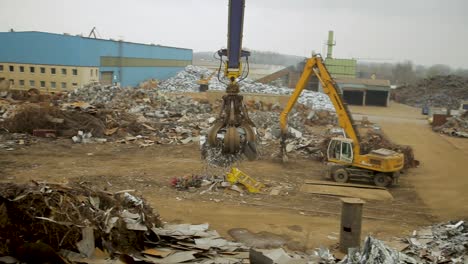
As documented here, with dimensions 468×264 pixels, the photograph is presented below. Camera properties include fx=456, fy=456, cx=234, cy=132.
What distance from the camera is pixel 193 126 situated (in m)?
22.2

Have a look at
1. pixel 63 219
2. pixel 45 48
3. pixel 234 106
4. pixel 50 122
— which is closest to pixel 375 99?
pixel 45 48

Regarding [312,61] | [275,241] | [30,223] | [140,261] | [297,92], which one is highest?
[312,61]

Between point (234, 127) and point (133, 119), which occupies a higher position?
point (234, 127)

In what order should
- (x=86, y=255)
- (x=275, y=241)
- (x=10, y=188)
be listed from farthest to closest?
(x=275, y=241) → (x=10, y=188) → (x=86, y=255)

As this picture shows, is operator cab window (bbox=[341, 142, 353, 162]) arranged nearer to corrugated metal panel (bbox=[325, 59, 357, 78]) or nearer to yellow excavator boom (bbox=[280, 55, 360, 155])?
yellow excavator boom (bbox=[280, 55, 360, 155])

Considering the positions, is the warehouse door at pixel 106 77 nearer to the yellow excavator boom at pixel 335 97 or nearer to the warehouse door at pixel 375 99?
the warehouse door at pixel 375 99

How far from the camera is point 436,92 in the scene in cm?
5122

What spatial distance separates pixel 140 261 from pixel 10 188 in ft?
7.11

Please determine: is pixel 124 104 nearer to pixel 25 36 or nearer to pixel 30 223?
pixel 25 36

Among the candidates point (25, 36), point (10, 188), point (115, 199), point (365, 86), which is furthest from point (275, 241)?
point (365, 86)

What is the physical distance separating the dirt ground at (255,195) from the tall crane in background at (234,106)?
6.50 feet

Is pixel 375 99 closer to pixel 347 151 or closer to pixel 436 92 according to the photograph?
pixel 436 92

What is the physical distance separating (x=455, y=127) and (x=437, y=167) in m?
11.5

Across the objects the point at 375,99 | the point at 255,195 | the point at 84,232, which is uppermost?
the point at 375,99
